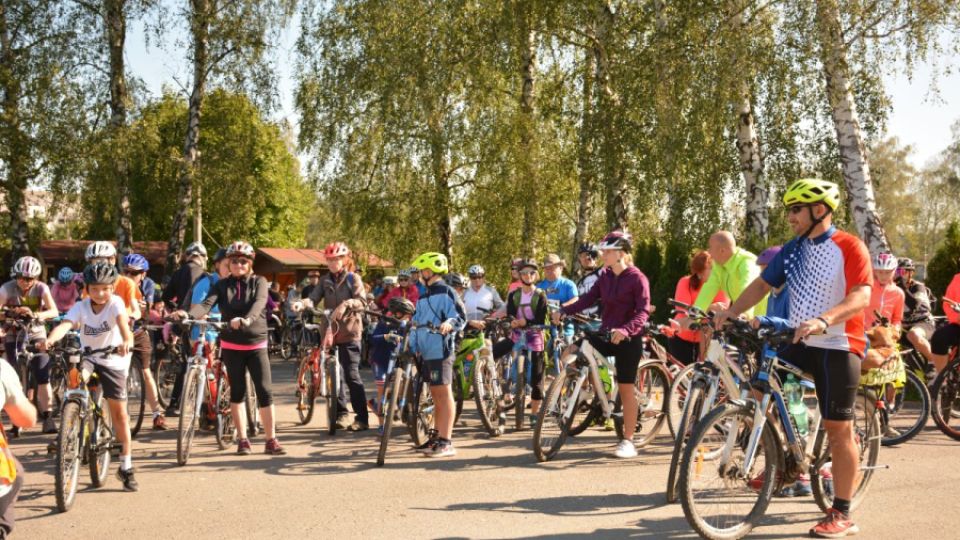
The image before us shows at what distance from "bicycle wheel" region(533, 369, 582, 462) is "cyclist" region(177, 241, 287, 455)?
2398 mm

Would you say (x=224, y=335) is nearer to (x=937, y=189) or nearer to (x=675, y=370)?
(x=675, y=370)

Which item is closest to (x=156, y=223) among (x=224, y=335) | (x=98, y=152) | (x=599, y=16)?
(x=98, y=152)

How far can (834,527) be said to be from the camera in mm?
5750

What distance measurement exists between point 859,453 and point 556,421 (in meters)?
2.74

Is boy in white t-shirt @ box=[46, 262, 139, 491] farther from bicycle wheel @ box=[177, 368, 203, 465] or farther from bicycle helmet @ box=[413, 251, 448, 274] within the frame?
bicycle helmet @ box=[413, 251, 448, 274]

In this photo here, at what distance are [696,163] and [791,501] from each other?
1077cm

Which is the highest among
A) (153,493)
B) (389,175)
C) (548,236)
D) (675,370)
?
(389,175)

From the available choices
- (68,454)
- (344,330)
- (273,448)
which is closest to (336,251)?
(344,330)

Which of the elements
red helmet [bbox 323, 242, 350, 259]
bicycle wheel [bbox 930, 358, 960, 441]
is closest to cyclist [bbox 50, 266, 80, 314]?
red helmet [bbox 323, 242, 350, 259]

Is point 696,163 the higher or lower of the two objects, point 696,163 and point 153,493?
the higher

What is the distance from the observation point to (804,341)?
5680 mm

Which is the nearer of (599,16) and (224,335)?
(224,335)

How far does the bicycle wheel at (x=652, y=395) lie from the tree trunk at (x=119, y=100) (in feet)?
57.0

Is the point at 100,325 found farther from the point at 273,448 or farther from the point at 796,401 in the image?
the point at 796,401
